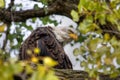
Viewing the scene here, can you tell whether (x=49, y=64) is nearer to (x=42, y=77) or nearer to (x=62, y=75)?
(x=42, y=77)

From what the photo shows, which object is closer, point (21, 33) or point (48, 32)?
point (48, 32)

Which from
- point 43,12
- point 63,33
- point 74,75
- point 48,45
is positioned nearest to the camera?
point 74,75

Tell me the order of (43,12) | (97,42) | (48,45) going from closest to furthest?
(97,42) < (48,45) < (43,12)

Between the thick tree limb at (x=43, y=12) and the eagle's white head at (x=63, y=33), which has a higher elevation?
the thick tree limb at (x=43, y=12)

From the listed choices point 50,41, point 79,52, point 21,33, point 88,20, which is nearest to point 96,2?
point 88,20

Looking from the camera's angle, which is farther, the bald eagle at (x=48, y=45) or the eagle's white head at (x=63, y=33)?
the eagle's white head at (x=63, y=33)

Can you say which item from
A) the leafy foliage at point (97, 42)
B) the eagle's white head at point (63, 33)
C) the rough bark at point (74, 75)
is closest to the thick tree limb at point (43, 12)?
the eagle's white head at point (63, 33)

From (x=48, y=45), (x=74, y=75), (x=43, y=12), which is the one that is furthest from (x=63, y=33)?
(x=74, y=75)

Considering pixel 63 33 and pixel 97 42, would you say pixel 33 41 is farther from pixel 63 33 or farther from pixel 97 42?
pixel 97 42

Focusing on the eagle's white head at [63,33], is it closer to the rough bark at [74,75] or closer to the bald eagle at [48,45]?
the bald eagle at [48,45]

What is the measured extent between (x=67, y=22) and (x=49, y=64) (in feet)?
8.46

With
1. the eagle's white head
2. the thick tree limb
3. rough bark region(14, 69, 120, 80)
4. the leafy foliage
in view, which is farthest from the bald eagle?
the leafy foliage

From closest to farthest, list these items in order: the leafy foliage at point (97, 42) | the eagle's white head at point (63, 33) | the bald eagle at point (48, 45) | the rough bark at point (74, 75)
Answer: the leafy foliage at point (97, 42) → the rough bark at point (74, 75) → the bald eagle at point (48, 45) → the eagle's white head at point (63, 33)

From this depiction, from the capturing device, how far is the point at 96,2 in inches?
54.1
